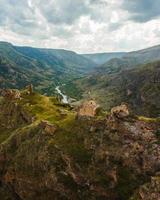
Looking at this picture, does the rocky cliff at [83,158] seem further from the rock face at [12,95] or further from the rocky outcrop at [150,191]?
the rock face at [12,95]

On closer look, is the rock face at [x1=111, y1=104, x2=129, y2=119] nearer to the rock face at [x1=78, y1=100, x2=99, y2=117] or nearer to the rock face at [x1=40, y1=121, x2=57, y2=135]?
the rock face at [x1=78, y1=100, x2=99, y2=117]

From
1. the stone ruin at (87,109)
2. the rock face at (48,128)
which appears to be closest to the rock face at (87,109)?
the stone ruin at (87,109)

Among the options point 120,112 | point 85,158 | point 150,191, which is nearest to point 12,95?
point 85,158

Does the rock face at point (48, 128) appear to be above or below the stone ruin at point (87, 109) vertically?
below

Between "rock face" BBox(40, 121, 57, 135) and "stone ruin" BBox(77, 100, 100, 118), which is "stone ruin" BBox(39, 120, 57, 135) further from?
"stone ruin" BBox(77, 100, 100, 118)

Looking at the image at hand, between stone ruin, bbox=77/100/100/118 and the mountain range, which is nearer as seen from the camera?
the mountain range

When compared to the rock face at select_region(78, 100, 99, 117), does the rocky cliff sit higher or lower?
lower

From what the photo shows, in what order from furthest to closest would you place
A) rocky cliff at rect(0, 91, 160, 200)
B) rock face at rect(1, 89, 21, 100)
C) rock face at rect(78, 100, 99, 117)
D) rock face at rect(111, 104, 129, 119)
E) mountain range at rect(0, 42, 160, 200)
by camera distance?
rock face at rect(1, 89, 21, 100), rock face at rect(78, 100, 99, 117), rock face at rect(111, 104, 129, 119), rocky cliff at rect(0, 91, 160, 200), mountain range at rect(0, 42, 160, 200)

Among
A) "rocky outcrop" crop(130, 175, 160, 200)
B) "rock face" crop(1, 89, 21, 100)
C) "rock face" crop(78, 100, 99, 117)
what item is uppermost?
"rock face" crop(78, 100, 99, 117)

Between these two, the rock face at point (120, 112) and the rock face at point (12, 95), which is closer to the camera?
the rock face at point (120, 112)

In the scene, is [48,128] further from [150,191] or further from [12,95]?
[12,95]

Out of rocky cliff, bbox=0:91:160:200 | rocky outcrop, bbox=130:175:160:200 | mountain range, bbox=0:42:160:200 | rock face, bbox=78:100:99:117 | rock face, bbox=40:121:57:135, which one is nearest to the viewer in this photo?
rocky outcrop, bbox=130:175:160:200

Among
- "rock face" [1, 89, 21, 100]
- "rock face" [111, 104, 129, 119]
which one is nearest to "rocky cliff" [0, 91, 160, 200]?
"rock face" [111, 104, 129, 119]
